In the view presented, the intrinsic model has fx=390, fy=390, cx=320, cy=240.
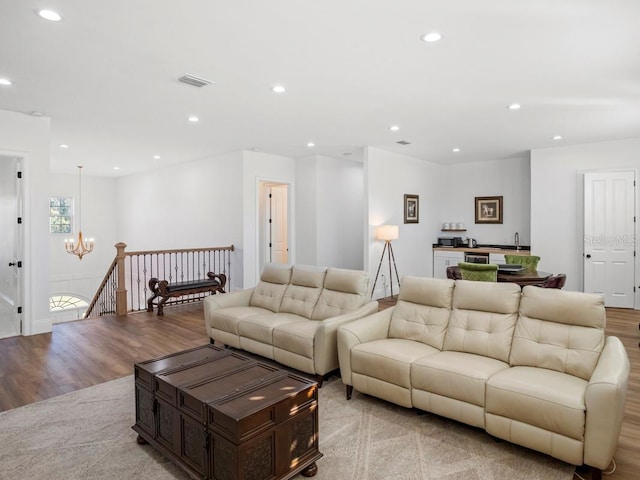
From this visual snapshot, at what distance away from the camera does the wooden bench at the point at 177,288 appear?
20.2ft

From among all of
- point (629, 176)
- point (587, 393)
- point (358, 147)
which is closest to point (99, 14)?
point (587, 393)

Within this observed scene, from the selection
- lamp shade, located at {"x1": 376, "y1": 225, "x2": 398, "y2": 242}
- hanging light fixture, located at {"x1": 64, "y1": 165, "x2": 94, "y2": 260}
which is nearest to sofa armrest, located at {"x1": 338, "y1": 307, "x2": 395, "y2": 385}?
lamp shade, located at {"x1": 376, "y1": 225, "x2": 398, "y2": 242}

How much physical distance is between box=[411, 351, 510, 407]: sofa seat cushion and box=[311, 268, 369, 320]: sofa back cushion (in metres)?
1.14

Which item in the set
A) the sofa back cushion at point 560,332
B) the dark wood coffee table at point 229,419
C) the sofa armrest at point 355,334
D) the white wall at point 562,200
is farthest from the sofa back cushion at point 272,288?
the white wall at point 562,200

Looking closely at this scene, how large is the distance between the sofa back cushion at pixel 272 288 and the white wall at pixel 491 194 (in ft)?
17.8

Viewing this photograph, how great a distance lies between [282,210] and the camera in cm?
884

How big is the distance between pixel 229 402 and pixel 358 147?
18.2 ft

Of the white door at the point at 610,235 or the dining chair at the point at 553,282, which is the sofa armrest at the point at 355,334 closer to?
the dining chair at the point at 553,282

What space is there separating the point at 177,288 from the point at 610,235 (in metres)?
7.14

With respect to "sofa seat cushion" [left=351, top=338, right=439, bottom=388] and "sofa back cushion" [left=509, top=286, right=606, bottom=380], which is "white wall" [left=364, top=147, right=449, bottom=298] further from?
"sofa back cushion" [left=509, top=286, right=606, bottom=380]

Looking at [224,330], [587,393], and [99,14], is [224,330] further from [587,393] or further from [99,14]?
[587,393]

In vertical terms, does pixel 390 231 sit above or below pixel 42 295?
above

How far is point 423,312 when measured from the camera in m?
3.39

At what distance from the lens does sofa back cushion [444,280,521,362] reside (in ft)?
9.62
